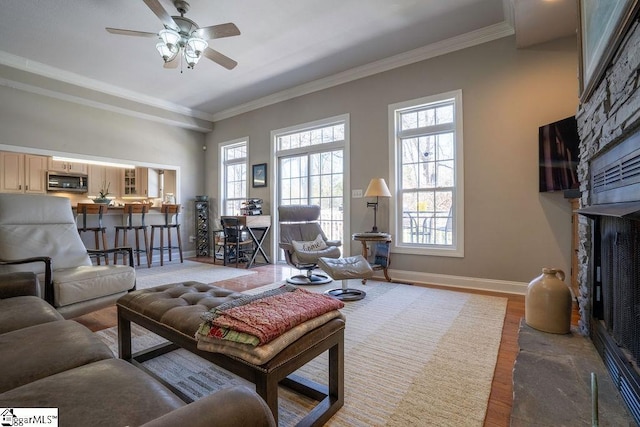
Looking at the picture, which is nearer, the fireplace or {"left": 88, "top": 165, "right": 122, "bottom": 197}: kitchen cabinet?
the fireplace

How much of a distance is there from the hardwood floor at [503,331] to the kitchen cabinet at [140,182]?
372 cm

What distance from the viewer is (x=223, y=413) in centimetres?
60

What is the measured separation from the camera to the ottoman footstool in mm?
3059

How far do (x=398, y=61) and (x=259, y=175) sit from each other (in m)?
3.18

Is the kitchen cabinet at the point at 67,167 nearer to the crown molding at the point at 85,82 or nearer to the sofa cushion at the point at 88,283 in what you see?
the crown molding at the point at 85,82

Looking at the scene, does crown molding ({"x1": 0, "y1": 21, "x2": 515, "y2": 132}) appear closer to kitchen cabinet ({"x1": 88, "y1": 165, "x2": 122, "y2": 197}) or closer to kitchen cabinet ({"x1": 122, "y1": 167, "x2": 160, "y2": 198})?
kitchen cabinet ({"x1": 122, "y1": 167, "x2": 160, "y2": 198})

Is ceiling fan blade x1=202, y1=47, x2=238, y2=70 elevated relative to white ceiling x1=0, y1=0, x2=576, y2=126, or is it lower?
lower

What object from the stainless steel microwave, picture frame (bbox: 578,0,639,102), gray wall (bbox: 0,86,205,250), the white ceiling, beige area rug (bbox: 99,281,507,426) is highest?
the white ceiling

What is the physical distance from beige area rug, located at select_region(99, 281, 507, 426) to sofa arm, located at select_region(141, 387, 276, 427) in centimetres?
86

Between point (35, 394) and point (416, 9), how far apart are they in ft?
13.2

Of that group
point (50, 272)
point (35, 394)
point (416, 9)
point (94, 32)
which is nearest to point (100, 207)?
point (94, 32)

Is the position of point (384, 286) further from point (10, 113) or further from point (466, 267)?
point (10, 113)

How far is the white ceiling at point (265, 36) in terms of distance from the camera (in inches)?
122

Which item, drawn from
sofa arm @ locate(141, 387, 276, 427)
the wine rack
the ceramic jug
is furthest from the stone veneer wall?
the wine rack
